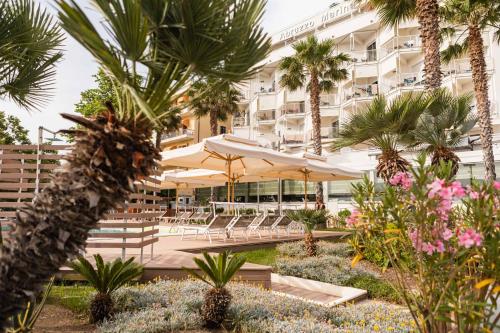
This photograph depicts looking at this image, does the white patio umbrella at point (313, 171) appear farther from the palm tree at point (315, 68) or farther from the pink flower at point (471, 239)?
the pink flower at point (471, 239)

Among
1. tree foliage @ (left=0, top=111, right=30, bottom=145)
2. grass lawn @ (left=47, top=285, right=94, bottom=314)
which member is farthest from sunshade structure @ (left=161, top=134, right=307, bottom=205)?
tree foliage @ (left=0, top=111, right=30, bottom=145)

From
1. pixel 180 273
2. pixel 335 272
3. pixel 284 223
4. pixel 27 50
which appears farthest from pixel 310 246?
pixel 27 50

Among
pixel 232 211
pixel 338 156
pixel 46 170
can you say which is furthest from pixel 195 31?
pixel 338 156

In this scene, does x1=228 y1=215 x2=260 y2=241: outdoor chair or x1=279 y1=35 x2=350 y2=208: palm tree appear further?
x1=279 y1=35 x2=350 y2=208: palm tree

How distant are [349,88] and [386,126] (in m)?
24.3

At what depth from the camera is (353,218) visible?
3430 mm

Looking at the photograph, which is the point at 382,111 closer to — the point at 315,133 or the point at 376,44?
the point at 315,133

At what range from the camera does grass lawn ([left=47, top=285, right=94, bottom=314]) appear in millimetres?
4680

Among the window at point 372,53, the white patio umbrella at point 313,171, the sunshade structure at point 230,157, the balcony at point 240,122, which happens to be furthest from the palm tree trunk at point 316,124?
the balcony at point 240,122

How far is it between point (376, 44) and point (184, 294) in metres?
32.3

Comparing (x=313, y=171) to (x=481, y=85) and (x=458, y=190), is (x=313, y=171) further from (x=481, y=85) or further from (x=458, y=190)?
(x=458, y=190)

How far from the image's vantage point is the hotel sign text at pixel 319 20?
37.1 m

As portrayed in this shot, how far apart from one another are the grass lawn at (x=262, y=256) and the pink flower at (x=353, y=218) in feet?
16.9

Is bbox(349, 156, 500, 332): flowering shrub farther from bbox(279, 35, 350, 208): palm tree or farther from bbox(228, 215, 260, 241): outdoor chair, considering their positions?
bbox(279, 35, 350, 208): palm tree
